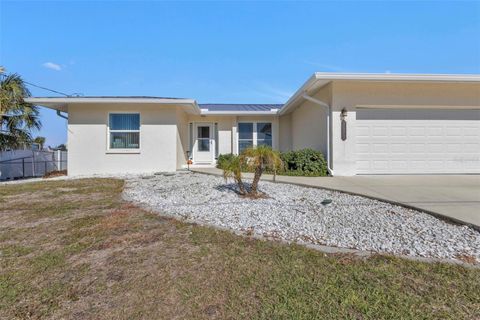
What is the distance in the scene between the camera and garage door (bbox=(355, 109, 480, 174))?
8.59 metres

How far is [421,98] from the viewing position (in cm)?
866

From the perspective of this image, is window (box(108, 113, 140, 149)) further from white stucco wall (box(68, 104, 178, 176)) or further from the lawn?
the lawn

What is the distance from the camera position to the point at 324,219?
157 inches

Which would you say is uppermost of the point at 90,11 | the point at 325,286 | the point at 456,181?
the point at 90,11

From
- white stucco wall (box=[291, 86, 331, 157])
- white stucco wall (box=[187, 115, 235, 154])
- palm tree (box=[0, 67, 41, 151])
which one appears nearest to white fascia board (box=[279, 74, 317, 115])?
white stucco wall (box=[291, 86, 331, 157])

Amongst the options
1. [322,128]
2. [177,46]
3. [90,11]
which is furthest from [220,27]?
[322,128]

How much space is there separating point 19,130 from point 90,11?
601 cm

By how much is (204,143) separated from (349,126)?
7.19 meters

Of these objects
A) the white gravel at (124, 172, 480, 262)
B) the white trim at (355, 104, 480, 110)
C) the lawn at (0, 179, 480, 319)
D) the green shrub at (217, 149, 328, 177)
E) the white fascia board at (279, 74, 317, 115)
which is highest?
the white fascia board at (279, 74, 317, 115)

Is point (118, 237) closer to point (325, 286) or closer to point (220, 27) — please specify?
point (325, 286)

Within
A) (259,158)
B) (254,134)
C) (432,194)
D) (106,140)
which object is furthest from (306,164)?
(106,140)

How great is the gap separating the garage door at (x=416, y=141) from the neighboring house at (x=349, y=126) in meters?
0.03

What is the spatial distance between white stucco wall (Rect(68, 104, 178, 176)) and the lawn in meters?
7.14

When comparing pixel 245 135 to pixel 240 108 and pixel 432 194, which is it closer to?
pixel 240 108
